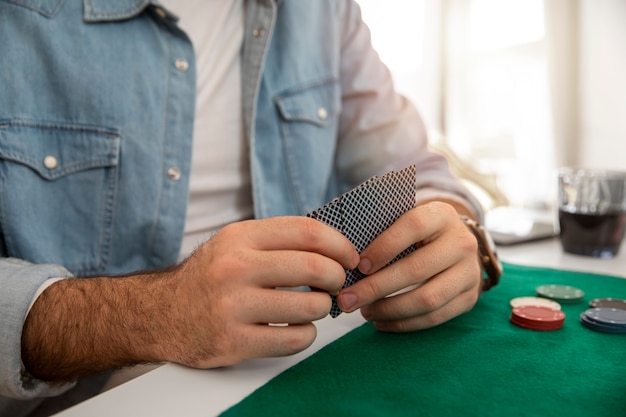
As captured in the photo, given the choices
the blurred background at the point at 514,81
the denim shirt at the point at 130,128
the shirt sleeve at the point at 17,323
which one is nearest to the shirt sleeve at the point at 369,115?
the denim shirt at the point at 130,128

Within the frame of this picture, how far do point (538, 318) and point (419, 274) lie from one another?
0.16m

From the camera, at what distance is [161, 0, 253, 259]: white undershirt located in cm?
106

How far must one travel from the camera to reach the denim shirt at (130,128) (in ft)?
2.84

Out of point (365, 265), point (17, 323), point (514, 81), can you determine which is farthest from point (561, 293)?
point (514, 81)

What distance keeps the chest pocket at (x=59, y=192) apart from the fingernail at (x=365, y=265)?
50 cm

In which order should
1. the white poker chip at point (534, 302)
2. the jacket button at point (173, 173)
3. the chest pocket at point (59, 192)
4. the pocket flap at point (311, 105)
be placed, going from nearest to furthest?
1. the white poker chip at point (534, 302)
2. the chest pocket at point (59, 192)
3. the jacket button at point (173, 173)
4. the pocket flap at point (311, 105)

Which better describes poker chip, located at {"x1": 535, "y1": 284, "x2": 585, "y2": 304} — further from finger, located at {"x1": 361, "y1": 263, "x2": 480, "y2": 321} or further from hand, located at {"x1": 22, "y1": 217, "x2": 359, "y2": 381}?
hand, located at {"x1": 22, "y1": 217, "x2": 359, "y2": 381}

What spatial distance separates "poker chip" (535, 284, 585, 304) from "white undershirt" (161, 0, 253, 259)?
1.87 ft

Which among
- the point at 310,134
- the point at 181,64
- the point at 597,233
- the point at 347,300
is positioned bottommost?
the point at 597,233

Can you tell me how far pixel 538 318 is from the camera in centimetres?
69

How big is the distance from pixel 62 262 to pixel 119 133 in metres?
0.23

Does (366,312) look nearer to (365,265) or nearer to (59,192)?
(365,265)

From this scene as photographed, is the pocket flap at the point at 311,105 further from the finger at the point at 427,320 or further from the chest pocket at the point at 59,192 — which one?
the finger at the point at 427,320

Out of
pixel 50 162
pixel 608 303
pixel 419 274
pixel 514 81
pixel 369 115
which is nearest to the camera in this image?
pixel 419 274
